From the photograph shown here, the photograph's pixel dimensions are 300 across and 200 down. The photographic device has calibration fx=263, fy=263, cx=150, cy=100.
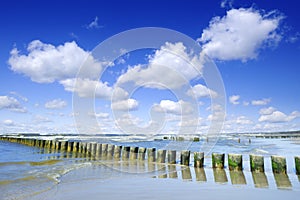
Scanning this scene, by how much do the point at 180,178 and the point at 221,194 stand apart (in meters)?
2.76

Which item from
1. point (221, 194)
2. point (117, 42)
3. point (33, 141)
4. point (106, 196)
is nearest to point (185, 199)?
point (221, 194)

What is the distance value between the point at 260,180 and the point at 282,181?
0.71m

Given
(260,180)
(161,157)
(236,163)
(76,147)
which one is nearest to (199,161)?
(236,163)

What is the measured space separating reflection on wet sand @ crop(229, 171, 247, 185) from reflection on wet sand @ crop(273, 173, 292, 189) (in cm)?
109

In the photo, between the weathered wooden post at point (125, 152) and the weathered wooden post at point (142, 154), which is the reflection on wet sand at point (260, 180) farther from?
the weathered wooden post at point (125, 152)

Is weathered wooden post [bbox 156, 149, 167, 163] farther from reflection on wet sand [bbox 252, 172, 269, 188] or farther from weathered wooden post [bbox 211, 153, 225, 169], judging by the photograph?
reflection on wet sand [bbox 252, 172, 269, 188]

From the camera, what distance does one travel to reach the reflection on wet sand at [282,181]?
27.5 ft

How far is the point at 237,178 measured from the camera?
9.91 m

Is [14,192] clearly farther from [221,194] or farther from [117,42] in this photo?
[117,42]

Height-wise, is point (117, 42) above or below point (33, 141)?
above

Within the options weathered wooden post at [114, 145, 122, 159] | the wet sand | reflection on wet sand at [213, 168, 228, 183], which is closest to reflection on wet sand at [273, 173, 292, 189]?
the wet sand

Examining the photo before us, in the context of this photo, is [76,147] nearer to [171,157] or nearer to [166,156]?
[166,156]

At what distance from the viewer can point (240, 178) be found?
9.89 metres

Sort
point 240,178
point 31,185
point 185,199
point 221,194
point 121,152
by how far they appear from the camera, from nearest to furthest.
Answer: point 185,199, point 221,194, point 31,185, point 240,178, point 121,152
